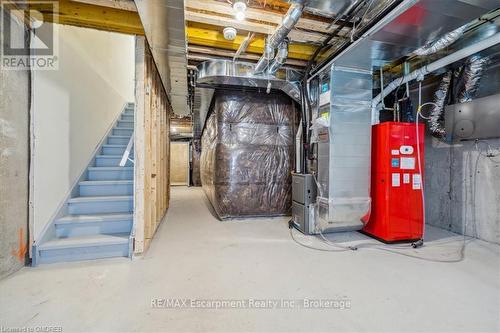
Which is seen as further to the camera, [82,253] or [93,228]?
[93,228]

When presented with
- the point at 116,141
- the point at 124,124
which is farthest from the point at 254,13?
the point at 124,124

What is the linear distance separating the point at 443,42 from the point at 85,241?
417cm

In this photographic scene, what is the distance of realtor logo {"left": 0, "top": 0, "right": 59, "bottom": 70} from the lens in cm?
183

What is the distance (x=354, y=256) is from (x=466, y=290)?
34.9 inches

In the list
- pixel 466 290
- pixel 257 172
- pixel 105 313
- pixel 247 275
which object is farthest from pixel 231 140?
pixel 466 290

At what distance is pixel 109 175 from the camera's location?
3.17 meters

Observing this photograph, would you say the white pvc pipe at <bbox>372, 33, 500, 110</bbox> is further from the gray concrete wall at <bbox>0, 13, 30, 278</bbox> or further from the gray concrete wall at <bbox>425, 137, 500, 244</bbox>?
the gray concrete wall at <bbox>0, 13, 30, 278</bbox>

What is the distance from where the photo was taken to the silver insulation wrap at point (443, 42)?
6.92 ft

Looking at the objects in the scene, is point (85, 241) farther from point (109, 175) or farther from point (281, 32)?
point (281, 32)

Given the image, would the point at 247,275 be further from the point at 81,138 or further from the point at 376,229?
the point at 81,138

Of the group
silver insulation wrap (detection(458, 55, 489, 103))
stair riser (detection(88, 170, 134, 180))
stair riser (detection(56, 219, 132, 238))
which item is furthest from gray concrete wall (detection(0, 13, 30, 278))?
silver insulation wrap (detection(458, 55, 489, 103))

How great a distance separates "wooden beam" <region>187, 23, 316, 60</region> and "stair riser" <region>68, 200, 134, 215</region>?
7.24 ft

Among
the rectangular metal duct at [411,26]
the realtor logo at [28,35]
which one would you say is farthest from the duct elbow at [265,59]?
the realtor logo at [28,35]

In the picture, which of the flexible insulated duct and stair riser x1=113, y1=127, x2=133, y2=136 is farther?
stair riser x1=113, y1=127, x2=133, y2=136
